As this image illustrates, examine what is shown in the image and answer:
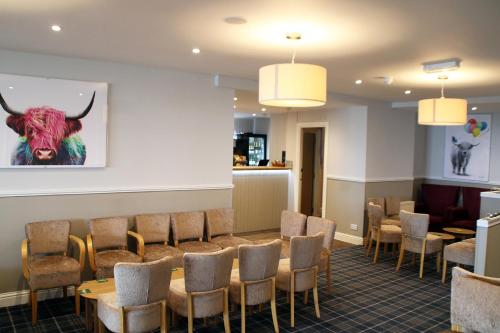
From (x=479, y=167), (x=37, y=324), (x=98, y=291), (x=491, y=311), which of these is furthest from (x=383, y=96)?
(x=37, y=324)

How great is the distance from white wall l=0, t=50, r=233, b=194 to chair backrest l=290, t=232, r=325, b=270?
6.41 ft

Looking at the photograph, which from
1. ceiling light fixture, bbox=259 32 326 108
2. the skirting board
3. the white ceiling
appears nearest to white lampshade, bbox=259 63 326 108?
ceiling light fixture, bbox=259 32 326 108

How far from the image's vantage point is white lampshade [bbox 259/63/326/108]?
2.91 meters

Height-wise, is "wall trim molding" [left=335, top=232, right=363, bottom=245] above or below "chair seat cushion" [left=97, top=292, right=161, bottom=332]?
below

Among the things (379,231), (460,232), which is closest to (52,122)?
(379,231)

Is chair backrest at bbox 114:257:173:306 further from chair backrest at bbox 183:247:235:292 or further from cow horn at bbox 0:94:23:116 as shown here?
cow horn at bbox 0:94:23:116

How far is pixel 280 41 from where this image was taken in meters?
3.51

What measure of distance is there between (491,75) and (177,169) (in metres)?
3.81

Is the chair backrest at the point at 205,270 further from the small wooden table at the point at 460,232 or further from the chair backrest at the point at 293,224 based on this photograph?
the small wooden table at the point at 460,232

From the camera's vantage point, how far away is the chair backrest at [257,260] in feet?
10.9

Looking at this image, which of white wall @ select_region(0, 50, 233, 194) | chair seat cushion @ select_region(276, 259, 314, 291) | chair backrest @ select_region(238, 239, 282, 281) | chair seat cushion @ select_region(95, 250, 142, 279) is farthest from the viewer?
white wall @ select_region(0, 50, 233, 194)

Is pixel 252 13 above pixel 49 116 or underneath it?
above

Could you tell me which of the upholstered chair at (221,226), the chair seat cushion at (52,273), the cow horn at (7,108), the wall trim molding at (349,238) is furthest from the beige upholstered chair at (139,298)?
the wall trim molding at (349,238)

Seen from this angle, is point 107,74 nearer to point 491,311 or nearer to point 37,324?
point 37,324
